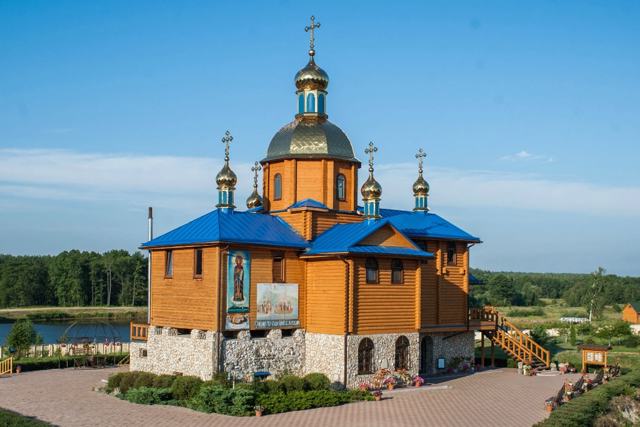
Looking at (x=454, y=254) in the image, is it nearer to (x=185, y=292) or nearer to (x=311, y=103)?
(x=311, y=103)

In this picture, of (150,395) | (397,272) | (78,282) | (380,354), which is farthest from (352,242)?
(78,282)

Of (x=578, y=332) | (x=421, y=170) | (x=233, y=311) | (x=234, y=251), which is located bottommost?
(x=578, y=332)

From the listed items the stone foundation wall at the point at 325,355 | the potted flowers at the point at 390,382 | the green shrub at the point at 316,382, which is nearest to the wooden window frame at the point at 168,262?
the stone foundation wall at the point at 325,355

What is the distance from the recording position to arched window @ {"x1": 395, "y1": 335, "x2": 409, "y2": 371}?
23.0 m

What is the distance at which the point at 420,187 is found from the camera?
2962 cm

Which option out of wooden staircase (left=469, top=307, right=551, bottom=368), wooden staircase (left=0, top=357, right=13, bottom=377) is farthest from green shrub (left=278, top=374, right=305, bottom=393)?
wooden staircase (left=0, top=357, right=13, bottom=377)

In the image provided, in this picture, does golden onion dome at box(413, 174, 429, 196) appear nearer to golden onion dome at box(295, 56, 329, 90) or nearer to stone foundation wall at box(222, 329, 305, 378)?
golden onion dome at box(295, 56, 329, 90)

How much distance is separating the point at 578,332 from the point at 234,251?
30.8m

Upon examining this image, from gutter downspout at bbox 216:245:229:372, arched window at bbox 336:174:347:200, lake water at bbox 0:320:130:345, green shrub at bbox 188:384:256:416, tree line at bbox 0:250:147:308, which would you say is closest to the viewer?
green shrub at bbox 188:384:256:416

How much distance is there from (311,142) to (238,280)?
6.07m

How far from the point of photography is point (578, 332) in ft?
150

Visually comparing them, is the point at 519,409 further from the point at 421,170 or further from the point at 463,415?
the point at 421,170

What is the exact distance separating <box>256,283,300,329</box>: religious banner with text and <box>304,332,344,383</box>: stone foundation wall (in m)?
0.84

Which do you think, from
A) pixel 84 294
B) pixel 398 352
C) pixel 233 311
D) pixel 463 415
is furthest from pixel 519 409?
pixel 84 294
